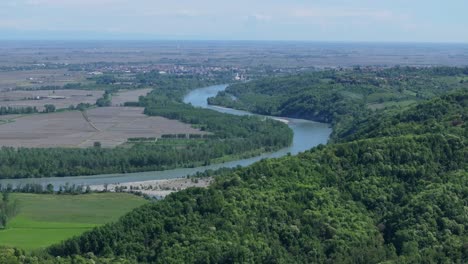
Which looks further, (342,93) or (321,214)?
(342,93)

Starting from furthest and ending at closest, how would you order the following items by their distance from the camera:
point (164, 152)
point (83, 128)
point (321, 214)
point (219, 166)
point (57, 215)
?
point (83, 128) < point (164, 152) < point (219, 166) < point (57, 215) < point (321, 214)

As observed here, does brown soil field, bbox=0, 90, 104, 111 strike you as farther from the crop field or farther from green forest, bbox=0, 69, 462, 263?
green forest, bbox=0, 69, 462, 263

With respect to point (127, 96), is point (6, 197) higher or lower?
higher

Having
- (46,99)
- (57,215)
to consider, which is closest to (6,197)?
(57,215)

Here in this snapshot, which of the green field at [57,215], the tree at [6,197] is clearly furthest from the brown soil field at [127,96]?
the green field at [57,215]

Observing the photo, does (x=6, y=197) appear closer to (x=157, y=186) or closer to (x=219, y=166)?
(x=157, y=186)

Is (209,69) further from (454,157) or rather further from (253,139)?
(454,157)

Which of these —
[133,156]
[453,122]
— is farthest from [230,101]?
[453,122]
